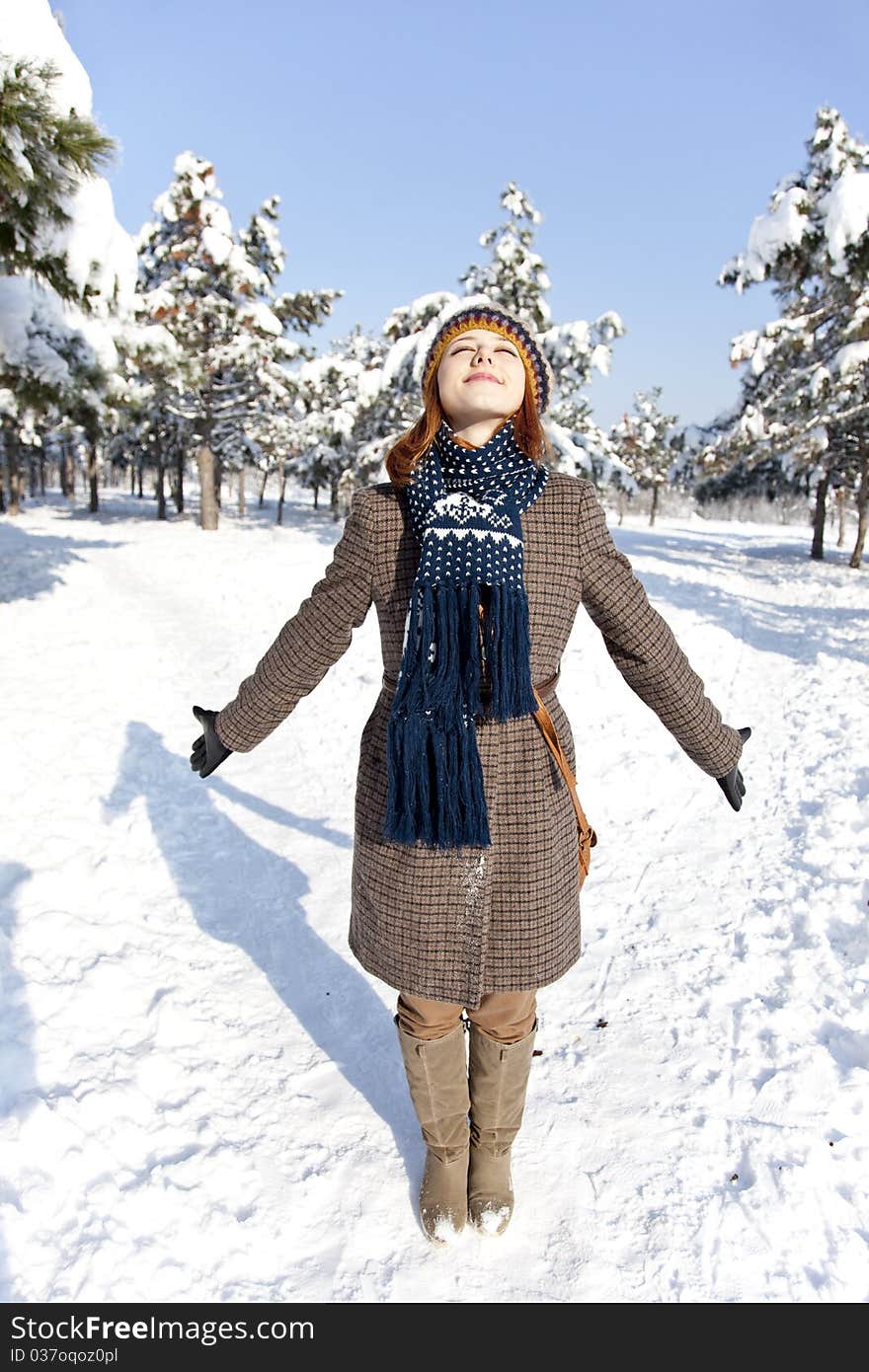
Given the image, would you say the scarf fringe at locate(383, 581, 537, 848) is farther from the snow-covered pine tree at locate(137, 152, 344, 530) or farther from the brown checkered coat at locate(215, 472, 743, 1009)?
the snow-covered pine tree at locate(137, 152, 344, 530)

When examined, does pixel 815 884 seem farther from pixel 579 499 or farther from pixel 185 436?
pixel 185 436

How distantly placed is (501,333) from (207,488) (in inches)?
988

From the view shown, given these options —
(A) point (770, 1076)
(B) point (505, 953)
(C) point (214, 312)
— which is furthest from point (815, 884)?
(C) point (214, 312)

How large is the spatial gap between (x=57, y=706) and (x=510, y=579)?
19.7 feet

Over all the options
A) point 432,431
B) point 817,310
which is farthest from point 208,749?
point 817,310

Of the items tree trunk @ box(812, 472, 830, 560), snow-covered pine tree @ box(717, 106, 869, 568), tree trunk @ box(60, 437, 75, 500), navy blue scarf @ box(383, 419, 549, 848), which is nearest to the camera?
navy blue scarf @ box(383, 419, 549, 848)

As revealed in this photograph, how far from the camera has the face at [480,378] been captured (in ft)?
5.99

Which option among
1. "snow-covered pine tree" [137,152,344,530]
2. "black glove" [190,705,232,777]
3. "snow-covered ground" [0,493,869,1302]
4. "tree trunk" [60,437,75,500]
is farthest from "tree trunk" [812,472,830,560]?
"tree trunk" [60,437,75,500]

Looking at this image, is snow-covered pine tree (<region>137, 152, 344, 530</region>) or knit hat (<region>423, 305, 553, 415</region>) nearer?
knit hat (<region>423, 305, 553, 415</region>)

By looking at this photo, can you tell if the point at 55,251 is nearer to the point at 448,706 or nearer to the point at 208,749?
the point at 208,749

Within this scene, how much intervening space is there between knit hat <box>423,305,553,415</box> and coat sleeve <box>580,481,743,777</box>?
28 centimetres

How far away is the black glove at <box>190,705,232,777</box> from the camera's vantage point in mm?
2258

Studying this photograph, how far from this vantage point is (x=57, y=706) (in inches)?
264
